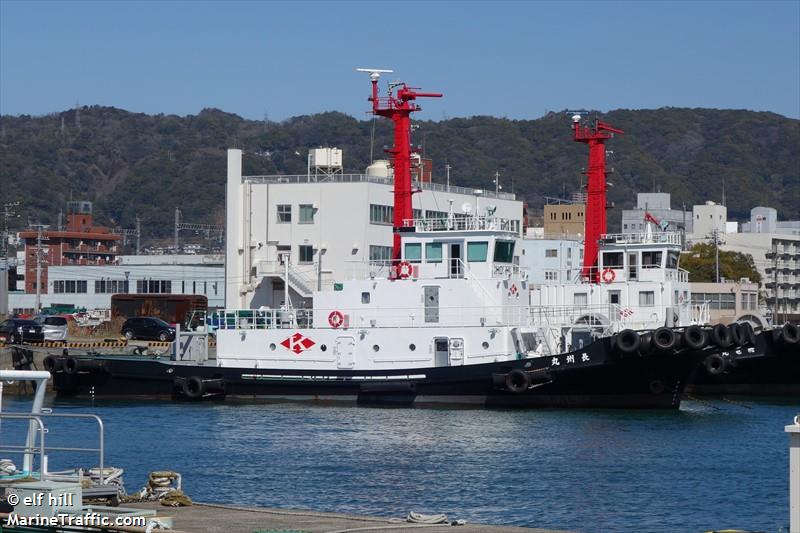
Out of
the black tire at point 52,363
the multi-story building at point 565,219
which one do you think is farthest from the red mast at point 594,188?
the multi-story building at point 565,219

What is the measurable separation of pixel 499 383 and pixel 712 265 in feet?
181

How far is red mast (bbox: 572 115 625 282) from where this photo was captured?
147 ft

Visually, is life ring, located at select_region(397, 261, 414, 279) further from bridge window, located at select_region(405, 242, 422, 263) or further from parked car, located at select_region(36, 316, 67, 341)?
parked car, located at select_region(36, 316, 67, 341)

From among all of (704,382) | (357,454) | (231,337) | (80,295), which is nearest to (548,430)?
(357,454)

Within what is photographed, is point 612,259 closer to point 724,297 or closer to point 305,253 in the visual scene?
point 305,253

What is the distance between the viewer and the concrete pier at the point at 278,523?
1282 centimetres

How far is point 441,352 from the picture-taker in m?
35.2

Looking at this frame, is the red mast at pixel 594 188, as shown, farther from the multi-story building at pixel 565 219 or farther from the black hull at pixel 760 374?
the multi-story building at pixel 565 219

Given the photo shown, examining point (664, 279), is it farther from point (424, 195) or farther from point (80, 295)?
point (80, 295)

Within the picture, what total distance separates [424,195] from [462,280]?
84.3ft

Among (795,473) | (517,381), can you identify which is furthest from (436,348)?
(795,473)

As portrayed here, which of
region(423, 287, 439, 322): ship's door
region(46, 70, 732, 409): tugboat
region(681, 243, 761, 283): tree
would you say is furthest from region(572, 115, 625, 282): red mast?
region(681, 243, 761, 283): tree

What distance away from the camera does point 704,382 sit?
139ft

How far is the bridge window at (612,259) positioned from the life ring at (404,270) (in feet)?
28.3
